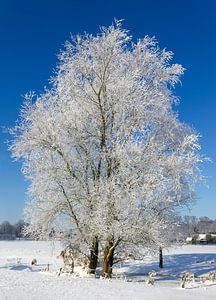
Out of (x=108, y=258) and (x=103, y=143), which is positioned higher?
(x=103, y=143)

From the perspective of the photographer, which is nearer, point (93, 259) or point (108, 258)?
point (108, 258)

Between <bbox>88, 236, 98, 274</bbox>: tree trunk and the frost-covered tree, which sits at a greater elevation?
the frost-covered tree

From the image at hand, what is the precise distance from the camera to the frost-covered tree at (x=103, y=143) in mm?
18141

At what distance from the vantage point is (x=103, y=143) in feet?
64.0

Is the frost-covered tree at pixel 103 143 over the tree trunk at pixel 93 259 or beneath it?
over

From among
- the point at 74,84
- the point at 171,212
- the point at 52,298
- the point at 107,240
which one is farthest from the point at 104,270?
the point at 74,84

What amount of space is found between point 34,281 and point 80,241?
4.60m

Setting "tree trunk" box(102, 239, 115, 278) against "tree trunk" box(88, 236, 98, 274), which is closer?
"tree trunk" box(102, 239, 115, 278)

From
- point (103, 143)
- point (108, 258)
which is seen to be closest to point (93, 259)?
point (108, 258)

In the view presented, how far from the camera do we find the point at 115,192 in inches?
688

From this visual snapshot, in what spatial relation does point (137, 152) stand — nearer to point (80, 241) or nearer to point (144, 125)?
point (144, 125)

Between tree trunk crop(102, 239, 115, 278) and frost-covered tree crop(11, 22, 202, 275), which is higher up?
frost-covered tree crop(11, 22, 202, 275)

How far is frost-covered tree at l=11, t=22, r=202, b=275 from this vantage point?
59.5 ft

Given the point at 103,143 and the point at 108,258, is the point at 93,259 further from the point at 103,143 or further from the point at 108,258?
the point at 103,143
